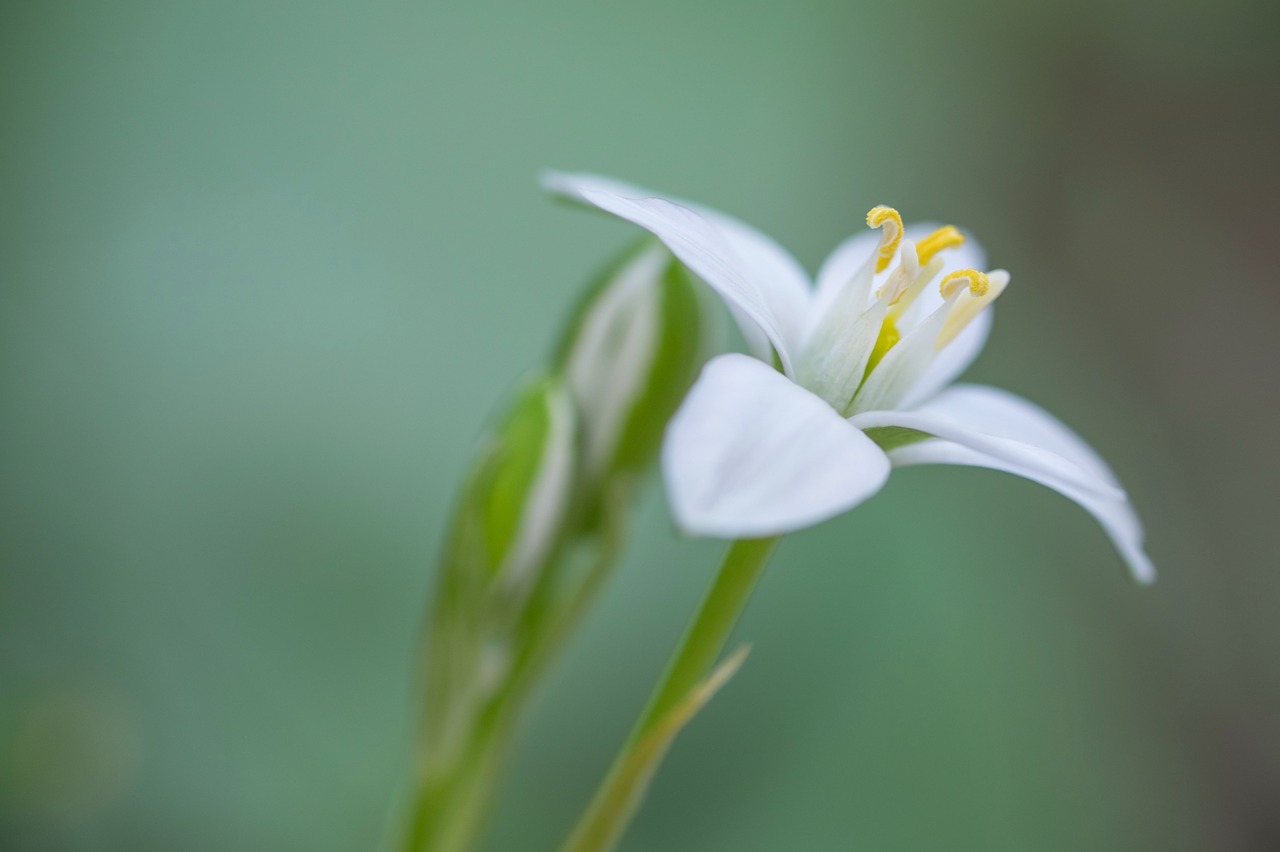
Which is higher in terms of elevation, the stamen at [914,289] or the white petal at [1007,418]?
the stamen at [914,289]

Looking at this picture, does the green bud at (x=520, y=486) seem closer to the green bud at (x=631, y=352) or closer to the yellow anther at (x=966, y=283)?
the green bud at (x=631, y=352)

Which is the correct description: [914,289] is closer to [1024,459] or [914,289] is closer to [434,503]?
[1024,459]

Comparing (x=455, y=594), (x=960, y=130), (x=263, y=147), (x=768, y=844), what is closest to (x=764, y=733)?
(x=768, y=844)

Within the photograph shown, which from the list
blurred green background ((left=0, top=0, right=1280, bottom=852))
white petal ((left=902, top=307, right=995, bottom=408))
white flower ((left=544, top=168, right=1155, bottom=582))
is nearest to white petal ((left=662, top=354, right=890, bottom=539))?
white flower ((left=544, top=168, right=1155, bottom=582))

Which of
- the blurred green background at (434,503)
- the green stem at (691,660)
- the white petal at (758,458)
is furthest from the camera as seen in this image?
the blurred green background at (434,503)

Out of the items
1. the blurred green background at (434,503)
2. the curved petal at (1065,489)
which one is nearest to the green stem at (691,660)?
the curved petal at (1065,489)

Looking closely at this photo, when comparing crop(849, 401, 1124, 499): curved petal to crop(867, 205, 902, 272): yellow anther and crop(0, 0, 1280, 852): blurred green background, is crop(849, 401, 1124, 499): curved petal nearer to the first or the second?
crop(867, 205, 902, 272): yellow anther
